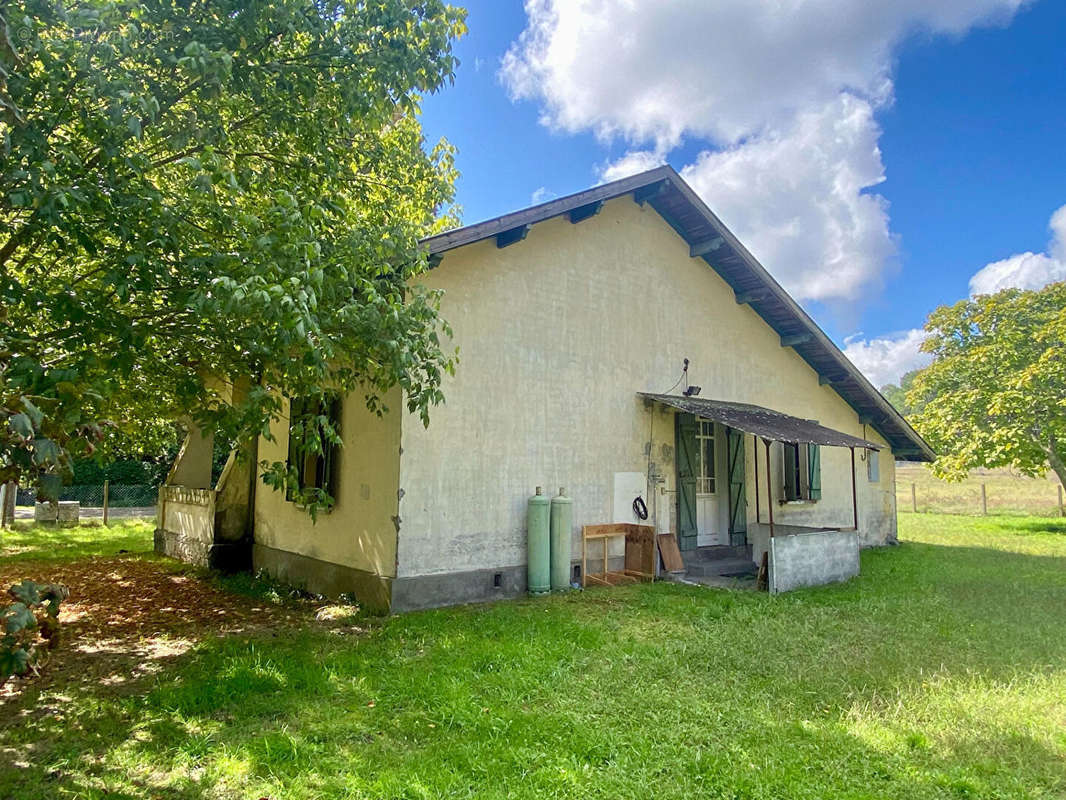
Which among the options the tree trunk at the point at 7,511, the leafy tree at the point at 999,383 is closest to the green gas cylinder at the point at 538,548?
the tree trunk at the point at 7,511

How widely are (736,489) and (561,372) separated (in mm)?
4274

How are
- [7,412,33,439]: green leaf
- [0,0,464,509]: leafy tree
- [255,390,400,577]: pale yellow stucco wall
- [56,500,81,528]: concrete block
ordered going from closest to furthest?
[7,412,33,439]: green leaf → [0,0,464,509]: leafy tree → [255,390,400,577]: pale yellow stucco wall → [56,500,81,528]: concrete block

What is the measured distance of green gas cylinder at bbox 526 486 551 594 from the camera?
7.79 m

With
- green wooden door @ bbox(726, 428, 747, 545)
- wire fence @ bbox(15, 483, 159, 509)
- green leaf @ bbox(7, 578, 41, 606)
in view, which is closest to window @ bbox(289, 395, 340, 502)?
green leaf @ bbox(7, 578, 41, 606)

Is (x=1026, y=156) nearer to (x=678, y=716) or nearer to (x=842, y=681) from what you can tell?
(x=842, y=681)

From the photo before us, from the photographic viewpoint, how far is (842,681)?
475cm

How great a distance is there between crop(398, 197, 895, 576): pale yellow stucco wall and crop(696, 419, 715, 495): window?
62cm

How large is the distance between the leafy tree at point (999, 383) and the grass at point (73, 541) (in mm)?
19932

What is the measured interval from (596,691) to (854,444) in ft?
22.8

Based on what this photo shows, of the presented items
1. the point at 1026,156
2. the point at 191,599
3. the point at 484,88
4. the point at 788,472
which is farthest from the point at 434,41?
the point at 1026,156

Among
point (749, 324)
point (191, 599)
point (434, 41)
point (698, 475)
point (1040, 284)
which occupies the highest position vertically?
point (1040, 284)

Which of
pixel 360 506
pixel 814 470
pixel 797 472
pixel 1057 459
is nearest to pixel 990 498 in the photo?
pixel 1057 459

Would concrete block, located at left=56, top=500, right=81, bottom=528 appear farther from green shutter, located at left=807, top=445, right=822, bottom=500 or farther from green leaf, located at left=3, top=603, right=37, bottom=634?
green shutter, located at left=807, top=445, right=822, bottom=500

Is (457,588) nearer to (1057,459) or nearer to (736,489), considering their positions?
(736,489)
